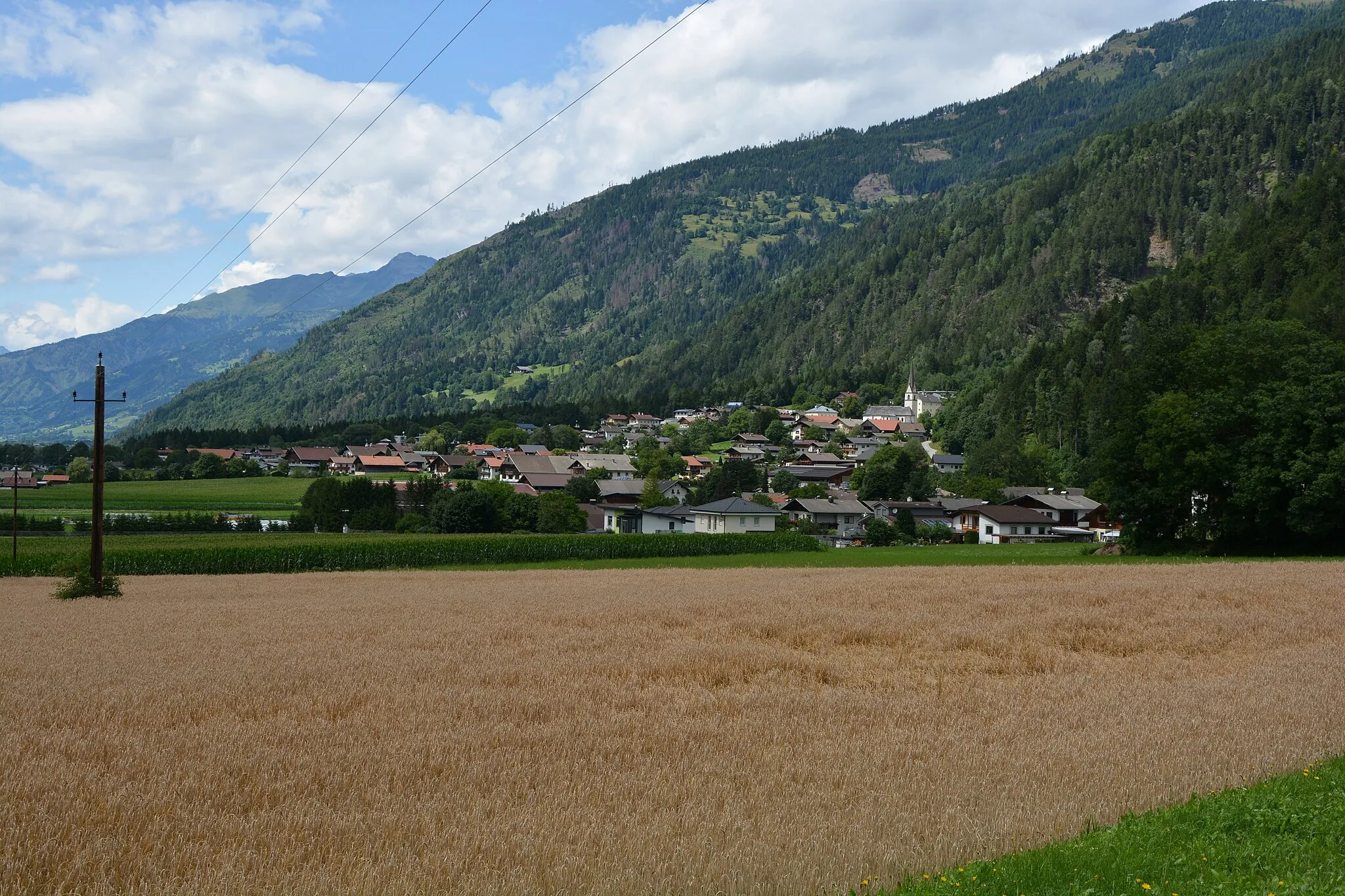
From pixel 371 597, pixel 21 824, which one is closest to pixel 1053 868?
pixel 21 824

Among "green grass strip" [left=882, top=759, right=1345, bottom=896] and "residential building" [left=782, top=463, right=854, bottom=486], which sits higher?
"residential building" [left=782, top=463, right=854, bottom=486]

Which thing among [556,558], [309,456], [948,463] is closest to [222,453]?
[309,456]

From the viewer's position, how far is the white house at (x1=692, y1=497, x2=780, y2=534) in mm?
101812

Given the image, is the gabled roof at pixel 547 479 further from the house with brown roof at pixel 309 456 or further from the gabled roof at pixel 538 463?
the house with brown roof at pixel 309 456

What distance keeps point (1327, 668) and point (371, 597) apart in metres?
30.0

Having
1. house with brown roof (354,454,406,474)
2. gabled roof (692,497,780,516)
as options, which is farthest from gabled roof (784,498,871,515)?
house with brown roof (354,454,406,474)

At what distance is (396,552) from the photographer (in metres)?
67.9

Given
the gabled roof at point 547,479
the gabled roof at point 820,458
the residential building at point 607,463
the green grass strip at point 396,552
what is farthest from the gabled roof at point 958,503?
the gabled roof at point 547,479

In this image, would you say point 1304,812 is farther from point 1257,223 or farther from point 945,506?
point 1257,223

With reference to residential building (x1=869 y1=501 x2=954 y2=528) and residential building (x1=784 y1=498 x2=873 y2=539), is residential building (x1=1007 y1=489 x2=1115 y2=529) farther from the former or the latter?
residential building (x1=784 y1=498 x2=873 y2=539)

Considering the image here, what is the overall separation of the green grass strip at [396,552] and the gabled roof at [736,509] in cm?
1941

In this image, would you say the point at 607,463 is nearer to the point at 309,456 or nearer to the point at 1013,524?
the point at 309,456

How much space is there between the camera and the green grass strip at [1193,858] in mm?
7688

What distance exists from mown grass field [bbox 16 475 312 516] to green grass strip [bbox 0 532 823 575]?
38036 millimetres
